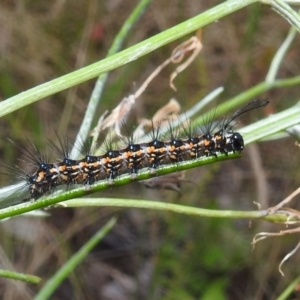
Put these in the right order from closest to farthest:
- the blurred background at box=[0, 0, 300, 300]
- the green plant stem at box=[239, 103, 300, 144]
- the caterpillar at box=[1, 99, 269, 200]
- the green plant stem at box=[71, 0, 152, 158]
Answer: the green plant stem at box=[239, 103, 300, 144], the green plant stem at box=[71, 0, 152, 158], the caterpillar at box=[1, 99, 269, 200], the blurred background at box=[0, 0, 300, 300]

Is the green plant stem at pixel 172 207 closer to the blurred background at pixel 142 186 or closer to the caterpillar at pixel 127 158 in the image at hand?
the caterpillar at pixel 127 158

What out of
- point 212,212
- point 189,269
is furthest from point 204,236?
point 212,212

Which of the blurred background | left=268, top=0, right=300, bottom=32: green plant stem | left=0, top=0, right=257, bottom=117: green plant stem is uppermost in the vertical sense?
the blurred background

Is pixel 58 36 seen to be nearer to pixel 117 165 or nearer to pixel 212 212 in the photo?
pixel 117 165

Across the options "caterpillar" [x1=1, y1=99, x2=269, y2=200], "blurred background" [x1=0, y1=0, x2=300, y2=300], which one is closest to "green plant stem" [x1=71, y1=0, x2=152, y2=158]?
"caterpillar" [x1=1, y1=99, x2=269, y2=200]

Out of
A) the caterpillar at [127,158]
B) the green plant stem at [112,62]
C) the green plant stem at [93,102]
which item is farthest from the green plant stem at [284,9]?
the green plant stem at [93,102]

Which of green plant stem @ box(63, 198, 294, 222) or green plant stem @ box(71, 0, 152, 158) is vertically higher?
green plant stem @ box(71, 0, 152, 158)

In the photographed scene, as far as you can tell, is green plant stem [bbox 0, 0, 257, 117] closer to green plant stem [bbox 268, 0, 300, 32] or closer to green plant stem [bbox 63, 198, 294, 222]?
green plant stem [bbox 268, 0, 300, 32]
